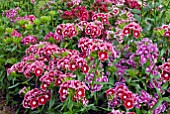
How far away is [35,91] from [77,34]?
0.72 metres

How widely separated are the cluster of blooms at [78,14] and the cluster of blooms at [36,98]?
1.01 meters

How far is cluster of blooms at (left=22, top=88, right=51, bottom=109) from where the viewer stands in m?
2.93

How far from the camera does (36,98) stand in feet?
9.68

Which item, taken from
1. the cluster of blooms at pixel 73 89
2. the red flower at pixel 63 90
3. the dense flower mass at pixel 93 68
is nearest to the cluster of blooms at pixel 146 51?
the dense flower mass at pixel 93 68

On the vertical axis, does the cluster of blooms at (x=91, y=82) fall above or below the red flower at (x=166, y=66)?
below

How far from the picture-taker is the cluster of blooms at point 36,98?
293 centimetres

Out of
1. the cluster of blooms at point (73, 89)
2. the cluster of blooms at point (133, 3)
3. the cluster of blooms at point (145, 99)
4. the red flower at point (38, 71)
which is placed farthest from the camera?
the cluster of blooms at point (133, 3)

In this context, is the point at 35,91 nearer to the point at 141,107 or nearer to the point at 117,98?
the point at 117,98

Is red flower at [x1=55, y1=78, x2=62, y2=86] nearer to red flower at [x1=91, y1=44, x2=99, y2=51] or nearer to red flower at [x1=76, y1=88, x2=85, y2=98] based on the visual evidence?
red flower at [x1=76, y1=88, x2=85, y2=98]

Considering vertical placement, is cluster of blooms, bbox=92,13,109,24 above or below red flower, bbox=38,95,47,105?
above

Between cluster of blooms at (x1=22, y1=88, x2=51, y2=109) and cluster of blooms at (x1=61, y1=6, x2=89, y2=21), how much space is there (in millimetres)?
1010

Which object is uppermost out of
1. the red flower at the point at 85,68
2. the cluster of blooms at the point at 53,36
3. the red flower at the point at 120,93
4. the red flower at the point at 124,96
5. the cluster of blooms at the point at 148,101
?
the cluster of blooms at the point at 53,36

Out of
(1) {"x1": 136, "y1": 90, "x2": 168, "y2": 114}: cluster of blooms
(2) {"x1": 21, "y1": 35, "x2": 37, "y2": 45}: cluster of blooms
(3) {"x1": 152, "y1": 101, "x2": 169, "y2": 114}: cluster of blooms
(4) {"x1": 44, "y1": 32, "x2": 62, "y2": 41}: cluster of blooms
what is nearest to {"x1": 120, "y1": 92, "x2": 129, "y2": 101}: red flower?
(1) {"x1": 136, "y1": 90, "x2": 168, "y2": 114}: cluster of blooms

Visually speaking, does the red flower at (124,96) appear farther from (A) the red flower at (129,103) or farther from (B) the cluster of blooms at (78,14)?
(B) the cluster of blooms at (78,14)
